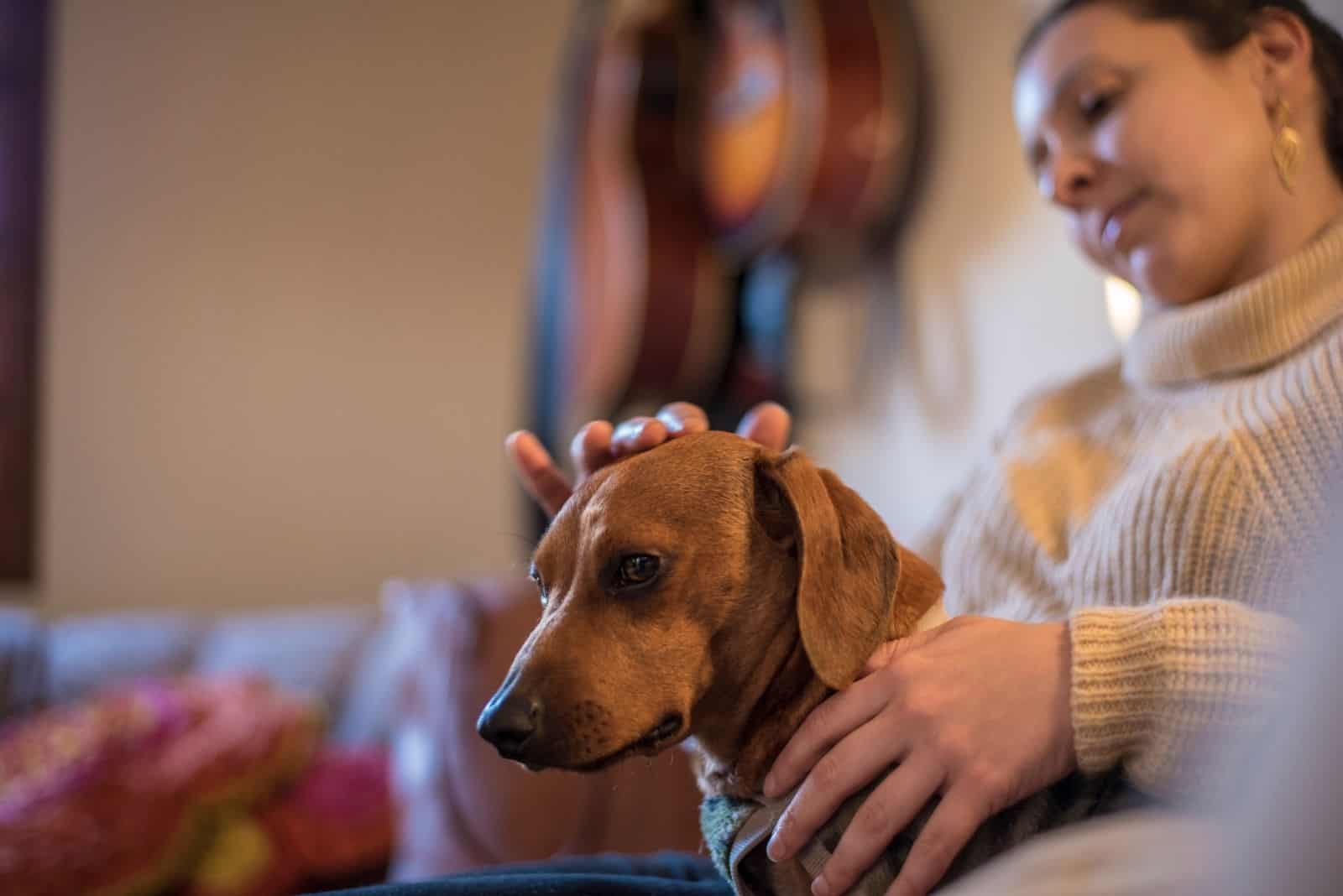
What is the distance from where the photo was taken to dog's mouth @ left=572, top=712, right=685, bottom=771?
2.27 ft

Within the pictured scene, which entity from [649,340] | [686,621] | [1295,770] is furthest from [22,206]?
[1295,770]

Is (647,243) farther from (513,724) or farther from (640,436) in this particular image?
(513,724)

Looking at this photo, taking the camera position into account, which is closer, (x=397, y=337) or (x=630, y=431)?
(x=630, y=431)

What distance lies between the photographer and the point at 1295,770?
0.33m

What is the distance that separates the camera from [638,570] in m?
0.74

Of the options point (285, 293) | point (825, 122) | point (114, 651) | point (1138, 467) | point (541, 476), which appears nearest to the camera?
point (1138, 467)

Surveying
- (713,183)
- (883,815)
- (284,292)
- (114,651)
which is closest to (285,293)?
(284,292)

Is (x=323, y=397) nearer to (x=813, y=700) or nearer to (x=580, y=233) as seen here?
(x=580, y=233)

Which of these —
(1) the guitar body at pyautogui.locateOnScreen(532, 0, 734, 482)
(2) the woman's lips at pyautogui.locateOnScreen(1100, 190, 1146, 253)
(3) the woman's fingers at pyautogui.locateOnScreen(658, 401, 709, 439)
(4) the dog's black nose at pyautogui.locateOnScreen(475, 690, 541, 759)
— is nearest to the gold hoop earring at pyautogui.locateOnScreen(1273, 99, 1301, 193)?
(2) the woman's lips at pyautogui.locateOnScreen(1100, 190, 1146, 253)

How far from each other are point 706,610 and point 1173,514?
0.35 m

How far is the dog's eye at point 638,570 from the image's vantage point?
0.74 m

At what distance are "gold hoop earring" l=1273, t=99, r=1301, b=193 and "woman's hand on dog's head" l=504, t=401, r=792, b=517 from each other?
1.56 feet

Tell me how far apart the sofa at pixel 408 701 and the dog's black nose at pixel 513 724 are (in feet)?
0.61

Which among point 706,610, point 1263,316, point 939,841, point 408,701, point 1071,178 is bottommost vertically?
point 408,701
